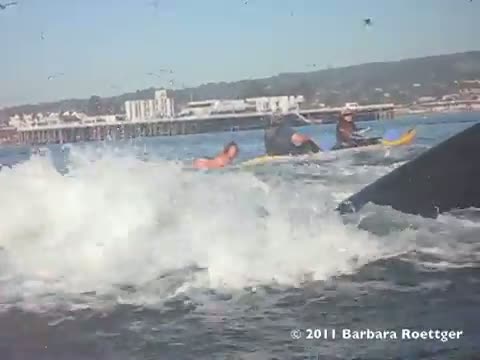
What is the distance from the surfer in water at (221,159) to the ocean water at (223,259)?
2 cm

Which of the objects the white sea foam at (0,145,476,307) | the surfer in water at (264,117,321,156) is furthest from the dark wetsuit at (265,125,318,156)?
the white sea foam at (0,145,476,307)

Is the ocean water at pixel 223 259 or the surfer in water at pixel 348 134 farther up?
the surfer in water at pixel 348 134

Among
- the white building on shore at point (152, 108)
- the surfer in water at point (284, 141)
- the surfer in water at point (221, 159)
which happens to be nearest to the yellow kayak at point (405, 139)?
the surfer in water at point (284, 141)

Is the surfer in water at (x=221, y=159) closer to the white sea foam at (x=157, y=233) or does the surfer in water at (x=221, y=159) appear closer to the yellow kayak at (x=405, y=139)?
the white sea foam at (x=157, y=233)

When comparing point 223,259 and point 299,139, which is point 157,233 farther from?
point 299,139

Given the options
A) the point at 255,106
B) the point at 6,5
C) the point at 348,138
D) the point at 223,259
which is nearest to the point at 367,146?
the point at 348,138

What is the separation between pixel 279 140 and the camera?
1890 millimetres

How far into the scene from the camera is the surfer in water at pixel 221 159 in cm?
188

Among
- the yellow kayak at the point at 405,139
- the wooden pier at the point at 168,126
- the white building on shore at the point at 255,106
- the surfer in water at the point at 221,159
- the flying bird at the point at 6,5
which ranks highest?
the flying bird at the point at 6,5

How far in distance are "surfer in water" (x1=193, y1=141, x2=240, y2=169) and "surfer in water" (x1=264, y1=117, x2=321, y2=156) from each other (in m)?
0.10

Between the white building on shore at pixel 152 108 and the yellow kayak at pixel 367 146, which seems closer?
the yellow kayak at pixel 367 146

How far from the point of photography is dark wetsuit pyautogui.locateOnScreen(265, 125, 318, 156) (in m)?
1.88

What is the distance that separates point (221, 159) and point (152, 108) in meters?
0.28

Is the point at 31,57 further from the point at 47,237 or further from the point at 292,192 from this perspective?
the point at 292,192
